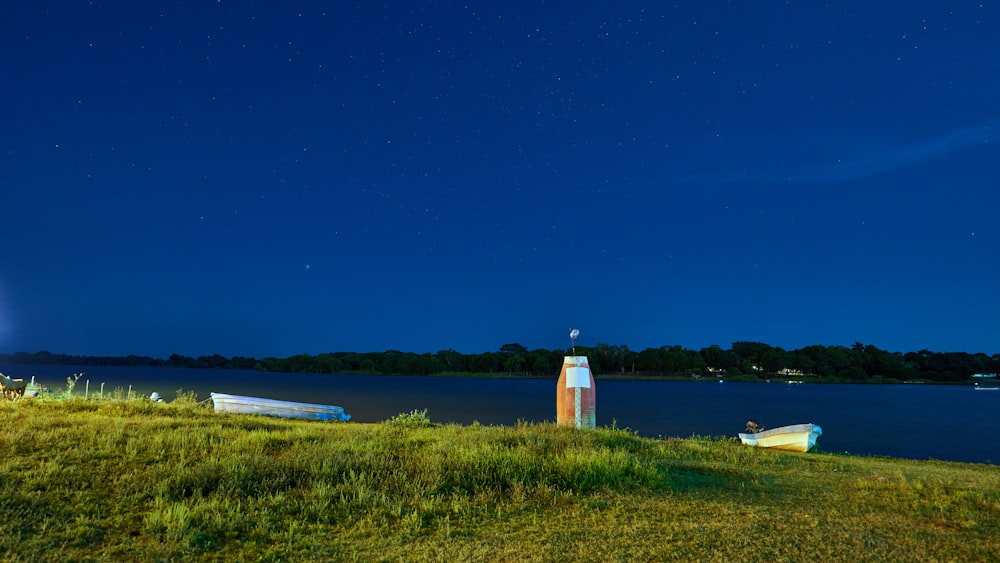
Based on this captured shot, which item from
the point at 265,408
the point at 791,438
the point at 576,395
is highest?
the point at 576,395

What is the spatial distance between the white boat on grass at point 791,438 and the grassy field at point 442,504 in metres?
7.63

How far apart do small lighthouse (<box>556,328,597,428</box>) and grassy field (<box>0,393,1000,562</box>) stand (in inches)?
207

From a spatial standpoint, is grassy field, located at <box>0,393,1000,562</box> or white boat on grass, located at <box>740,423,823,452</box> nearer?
grassy field, located at <box>0,393,1000,562</box>

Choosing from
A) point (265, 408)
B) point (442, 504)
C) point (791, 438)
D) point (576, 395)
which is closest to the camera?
point (442, 504)

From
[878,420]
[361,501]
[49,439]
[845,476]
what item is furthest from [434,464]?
[878,420]

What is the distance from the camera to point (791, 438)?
19.2 metres

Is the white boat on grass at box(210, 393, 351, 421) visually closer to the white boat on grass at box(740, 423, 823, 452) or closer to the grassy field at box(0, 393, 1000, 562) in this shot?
the grassy field at box(0, 393, 1000, 562)

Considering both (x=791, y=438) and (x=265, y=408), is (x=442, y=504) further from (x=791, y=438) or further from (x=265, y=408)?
(x=265, y=408)

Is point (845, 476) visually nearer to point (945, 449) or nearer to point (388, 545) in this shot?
point (388, 545)

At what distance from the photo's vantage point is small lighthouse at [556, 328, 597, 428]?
1639 centimetres

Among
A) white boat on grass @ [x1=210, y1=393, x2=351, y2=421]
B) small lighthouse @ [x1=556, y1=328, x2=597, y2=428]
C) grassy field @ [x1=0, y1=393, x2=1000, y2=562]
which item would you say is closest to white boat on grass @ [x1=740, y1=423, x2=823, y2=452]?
small lighthouse @ [x1=556, y1=328, x2=597, y2=428]

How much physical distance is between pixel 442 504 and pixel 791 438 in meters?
15.9

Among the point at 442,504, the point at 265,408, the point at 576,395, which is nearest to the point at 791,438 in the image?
the point at 576,395

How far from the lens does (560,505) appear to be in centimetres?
716
